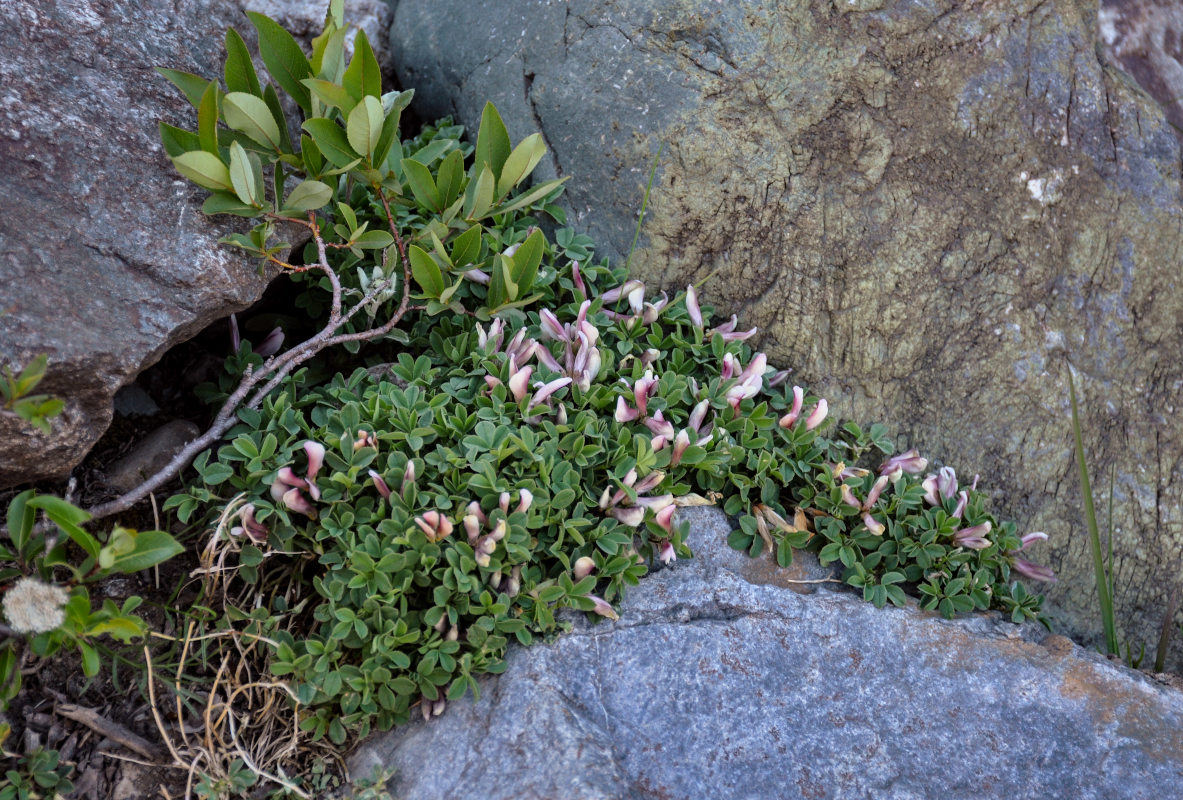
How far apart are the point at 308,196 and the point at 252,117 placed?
0.88 ft

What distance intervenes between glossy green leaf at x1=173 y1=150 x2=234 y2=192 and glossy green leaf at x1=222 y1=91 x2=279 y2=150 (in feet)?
0.58

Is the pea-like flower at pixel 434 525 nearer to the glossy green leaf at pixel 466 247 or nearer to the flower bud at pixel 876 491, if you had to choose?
the glossy green leaf at pixel 466 247

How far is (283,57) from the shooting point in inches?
111

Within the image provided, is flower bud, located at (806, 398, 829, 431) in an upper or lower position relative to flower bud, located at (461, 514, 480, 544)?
upper

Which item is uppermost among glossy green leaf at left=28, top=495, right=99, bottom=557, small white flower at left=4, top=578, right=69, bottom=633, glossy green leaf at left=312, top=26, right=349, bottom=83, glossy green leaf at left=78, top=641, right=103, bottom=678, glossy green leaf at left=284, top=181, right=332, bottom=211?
glossy green leaf at left=312, top=26, right=349, bottom=83

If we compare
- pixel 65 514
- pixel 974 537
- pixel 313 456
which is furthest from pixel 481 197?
pixel 974 537

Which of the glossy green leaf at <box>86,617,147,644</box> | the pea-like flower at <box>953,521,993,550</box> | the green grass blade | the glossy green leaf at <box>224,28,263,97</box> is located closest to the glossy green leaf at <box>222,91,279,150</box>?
the glossy green leaf at <box>224,28,263,97</box>

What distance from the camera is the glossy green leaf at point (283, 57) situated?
275cm

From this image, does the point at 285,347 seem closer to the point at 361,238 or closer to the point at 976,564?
the point at 361,238

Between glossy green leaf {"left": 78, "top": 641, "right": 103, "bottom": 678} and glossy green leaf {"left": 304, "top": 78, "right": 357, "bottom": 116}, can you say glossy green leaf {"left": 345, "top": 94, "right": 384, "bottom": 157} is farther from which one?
glossy green leaf {"left": 78, "top": 641, "right": 103, "bottom": 678}

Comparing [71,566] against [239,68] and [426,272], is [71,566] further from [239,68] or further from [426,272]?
[239,68]

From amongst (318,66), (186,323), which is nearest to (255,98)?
(318,66)

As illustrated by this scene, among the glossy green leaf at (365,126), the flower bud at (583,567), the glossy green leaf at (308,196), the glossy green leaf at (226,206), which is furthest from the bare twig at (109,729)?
the glossy green leaf at (365,126)

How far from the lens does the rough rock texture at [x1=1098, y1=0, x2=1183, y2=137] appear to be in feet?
14.6
